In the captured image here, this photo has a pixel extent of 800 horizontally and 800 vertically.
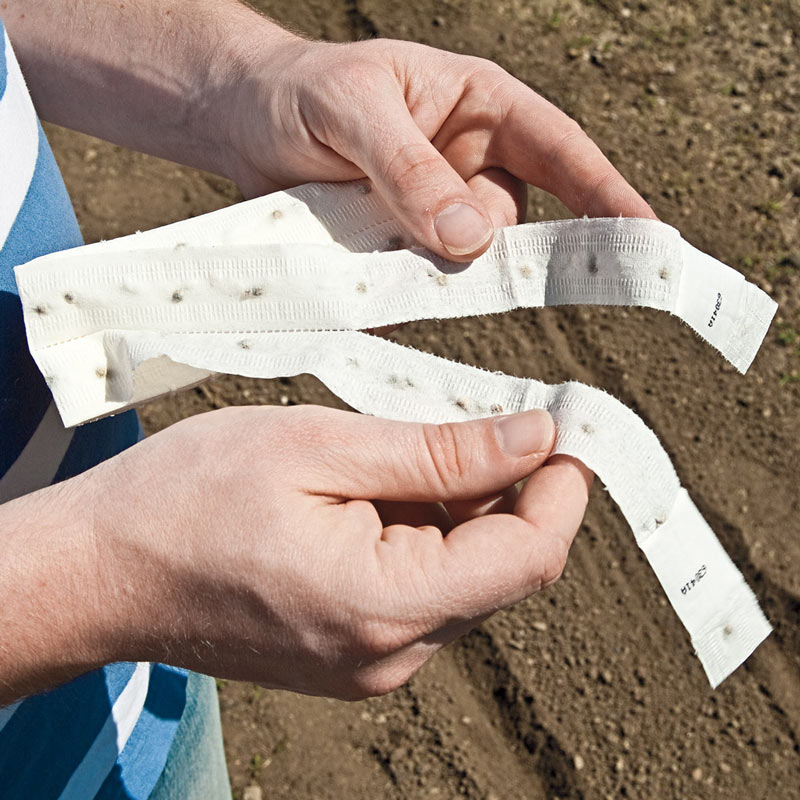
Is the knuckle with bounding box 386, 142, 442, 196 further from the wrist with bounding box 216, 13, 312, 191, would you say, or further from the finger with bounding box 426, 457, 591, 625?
the finger with bounding box 426, 457, 591, 625

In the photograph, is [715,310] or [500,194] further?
[500,194]

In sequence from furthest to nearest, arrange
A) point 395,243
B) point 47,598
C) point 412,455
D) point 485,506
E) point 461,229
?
point 395,243
point 461,229
point 485,506
point 412,455
point 47,598

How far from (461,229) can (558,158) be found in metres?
0.25

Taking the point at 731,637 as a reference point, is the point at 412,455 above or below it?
above

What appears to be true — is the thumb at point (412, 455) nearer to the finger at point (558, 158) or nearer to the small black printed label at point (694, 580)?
the small black printed label at point (694, 580)

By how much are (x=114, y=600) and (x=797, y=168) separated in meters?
3.12

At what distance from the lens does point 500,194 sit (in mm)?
1438

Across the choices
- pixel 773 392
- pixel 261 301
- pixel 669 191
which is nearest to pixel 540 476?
pixel 261 301

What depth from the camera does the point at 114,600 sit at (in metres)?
0.89

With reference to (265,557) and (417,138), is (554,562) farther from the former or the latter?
(417,138)

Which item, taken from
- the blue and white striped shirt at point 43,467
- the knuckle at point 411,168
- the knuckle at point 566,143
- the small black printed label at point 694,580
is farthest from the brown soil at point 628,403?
the knuckle at point 411,168

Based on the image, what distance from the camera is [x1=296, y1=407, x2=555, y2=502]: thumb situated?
37.7 inches

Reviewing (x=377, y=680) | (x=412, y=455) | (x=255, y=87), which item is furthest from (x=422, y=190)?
(x=377, y=680)

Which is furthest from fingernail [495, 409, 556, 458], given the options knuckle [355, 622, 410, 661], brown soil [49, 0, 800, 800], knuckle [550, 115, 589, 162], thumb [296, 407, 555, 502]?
brown soil [49, 0, 800, 800]
